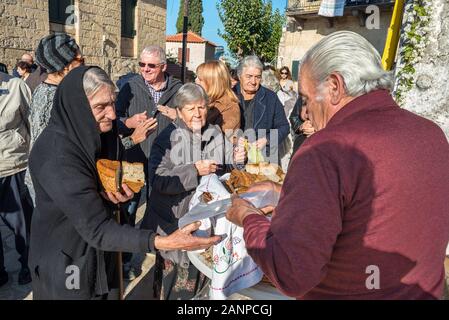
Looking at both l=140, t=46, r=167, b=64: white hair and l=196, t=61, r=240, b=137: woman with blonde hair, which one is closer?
l=196, t=61, r=240, b=137: woman with blonde hair

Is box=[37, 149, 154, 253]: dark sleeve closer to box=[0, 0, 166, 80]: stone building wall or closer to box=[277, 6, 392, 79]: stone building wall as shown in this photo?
box=[0, 0, 166, 80]: stone building wall

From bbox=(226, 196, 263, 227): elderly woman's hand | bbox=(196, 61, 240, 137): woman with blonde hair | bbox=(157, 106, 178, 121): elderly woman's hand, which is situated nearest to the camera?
bbox=(226, 196, 263, 227): elderly woman's hand

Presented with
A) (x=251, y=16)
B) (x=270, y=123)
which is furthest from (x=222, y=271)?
(x=251, y=16)

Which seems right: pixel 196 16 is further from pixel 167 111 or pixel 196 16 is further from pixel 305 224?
pixel 305 224

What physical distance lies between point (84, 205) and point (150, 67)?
242 centimetres

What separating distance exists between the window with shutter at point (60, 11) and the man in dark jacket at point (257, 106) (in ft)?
34.7

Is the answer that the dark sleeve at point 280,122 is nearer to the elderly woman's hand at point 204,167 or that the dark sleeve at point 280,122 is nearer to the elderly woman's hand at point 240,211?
the elderly woman's hand at point 204,167

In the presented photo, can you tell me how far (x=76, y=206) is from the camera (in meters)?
1.67

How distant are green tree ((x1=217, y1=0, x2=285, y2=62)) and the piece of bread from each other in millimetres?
23281

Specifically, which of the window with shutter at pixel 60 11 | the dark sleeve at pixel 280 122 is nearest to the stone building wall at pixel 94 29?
the window with shutter at pixel 60 11

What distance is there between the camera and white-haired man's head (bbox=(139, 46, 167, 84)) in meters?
3.78

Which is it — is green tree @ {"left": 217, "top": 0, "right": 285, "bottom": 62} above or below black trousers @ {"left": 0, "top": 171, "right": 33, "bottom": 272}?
above

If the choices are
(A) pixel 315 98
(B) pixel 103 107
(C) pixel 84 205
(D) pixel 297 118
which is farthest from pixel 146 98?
(A) pixel 315 98

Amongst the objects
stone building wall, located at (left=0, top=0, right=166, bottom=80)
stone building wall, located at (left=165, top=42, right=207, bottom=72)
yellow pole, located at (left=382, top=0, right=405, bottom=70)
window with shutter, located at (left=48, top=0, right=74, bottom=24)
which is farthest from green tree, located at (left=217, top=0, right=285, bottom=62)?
yellow pole, located at (left=382, top=0, right=405, bottom=70)
